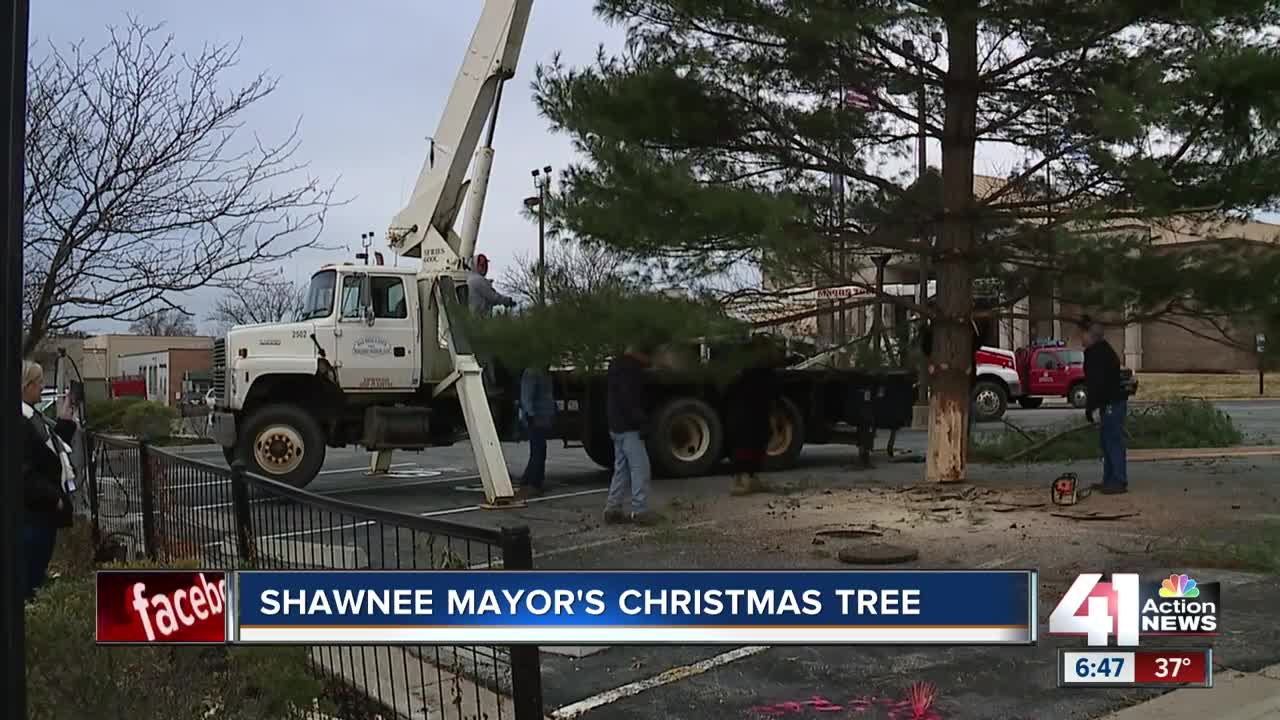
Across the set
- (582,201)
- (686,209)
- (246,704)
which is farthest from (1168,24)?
(246,704)

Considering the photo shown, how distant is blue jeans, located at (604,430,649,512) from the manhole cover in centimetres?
215

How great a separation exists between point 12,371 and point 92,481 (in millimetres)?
6913

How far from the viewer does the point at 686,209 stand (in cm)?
930

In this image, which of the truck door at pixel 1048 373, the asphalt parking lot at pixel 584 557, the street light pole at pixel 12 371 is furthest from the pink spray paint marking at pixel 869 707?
the truck door at pixel 1048 373

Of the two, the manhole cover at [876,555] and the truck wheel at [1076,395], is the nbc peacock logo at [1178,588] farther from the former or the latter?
the truck wheel at [1076,395]

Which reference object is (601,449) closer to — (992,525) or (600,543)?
(600,543)

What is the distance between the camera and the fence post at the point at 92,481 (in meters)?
8.11

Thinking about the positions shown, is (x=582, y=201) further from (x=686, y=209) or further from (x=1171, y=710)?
(x=1171, y=710)

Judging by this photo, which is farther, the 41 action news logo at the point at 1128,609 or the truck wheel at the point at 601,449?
the truck wheel at the point at 601,449

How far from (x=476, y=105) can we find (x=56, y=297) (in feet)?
17.4

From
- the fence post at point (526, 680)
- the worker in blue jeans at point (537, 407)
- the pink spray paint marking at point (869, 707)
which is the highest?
the worker in blue jeans at point (537, 407)

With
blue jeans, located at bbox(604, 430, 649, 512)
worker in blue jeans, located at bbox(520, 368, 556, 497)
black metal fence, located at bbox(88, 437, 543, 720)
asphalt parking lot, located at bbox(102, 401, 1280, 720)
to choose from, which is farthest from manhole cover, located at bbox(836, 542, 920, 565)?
worker in blue jeans, located at bbox(520, 368, 556, 497)

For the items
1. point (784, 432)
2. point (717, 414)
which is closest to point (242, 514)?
point (717, 414)

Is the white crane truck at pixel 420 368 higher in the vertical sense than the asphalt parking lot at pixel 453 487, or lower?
higher
